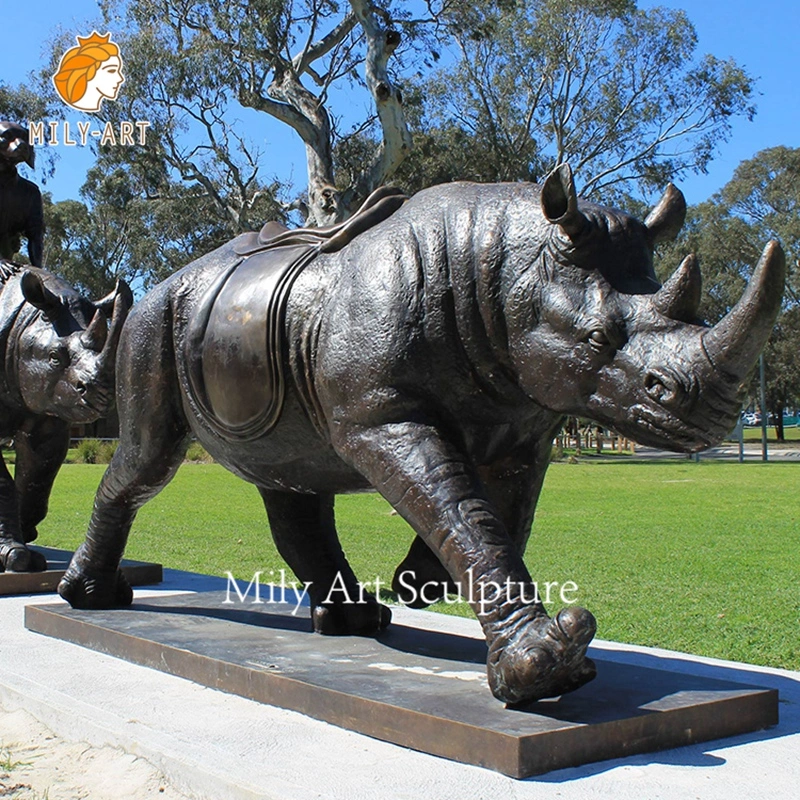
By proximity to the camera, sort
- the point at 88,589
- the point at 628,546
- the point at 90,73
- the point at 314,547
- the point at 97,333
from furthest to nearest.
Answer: the point at 90,73 → the point at 628,546 → the point at 97,333 → the point at 88,589 → the point at 314,547

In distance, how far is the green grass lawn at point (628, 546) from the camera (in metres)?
6.45

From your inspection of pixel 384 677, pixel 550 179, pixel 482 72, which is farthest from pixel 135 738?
pixel 482 72

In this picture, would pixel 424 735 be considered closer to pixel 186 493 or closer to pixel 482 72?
pixel 186 493

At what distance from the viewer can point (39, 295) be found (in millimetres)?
6160

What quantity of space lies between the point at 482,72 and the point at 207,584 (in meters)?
23.9

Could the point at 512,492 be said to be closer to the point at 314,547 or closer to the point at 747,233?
the point at 314,547

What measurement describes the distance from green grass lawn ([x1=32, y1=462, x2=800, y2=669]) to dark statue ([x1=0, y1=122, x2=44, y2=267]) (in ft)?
9.85

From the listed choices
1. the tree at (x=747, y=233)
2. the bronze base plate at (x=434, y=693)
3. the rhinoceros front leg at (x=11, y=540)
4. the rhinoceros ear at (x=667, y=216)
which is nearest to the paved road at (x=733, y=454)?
the tree at (x=747, y=233)

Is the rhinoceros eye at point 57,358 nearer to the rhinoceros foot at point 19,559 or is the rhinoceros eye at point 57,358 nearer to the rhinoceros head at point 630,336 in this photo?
the rhinoceros foot at point 19,559

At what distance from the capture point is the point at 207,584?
6.63 m

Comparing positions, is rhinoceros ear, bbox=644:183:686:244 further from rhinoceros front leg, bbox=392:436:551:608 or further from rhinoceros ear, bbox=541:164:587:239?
rhinoceros front leg, bbox=392:436:551:608

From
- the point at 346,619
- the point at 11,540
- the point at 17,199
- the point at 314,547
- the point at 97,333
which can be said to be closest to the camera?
the point at 346,619

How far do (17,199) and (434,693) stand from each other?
5.91 m

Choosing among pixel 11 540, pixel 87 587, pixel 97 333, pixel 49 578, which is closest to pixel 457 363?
pixel 87 587
